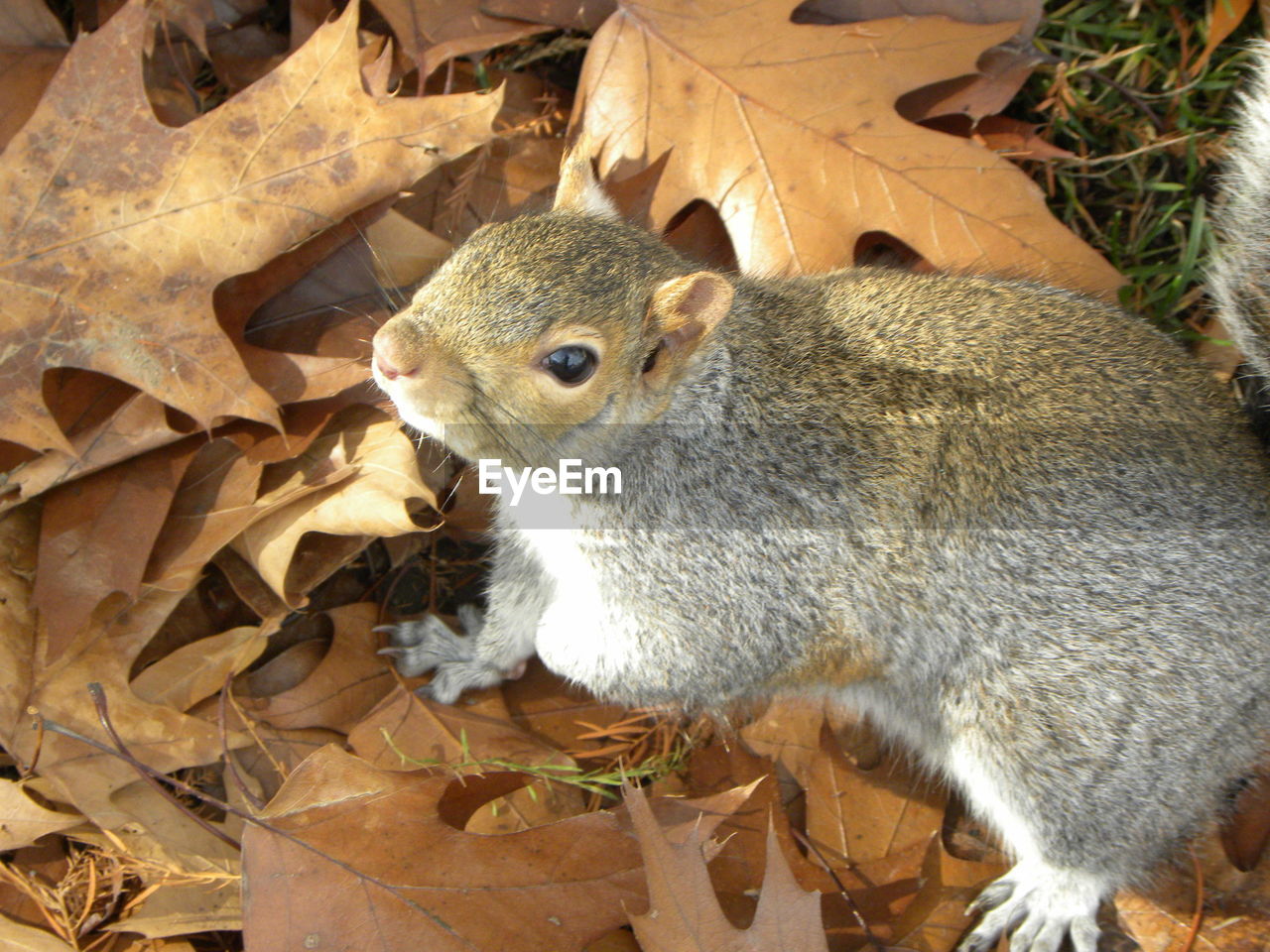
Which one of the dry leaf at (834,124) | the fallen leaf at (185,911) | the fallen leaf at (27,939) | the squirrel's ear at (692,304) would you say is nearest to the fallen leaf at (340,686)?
the fallen leaf at (185,911)

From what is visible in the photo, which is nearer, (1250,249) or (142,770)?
(142,770)

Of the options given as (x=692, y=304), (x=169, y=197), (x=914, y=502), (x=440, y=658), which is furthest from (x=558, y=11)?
(x=440, y=658)

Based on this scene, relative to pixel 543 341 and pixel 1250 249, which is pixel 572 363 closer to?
pixel 543 341

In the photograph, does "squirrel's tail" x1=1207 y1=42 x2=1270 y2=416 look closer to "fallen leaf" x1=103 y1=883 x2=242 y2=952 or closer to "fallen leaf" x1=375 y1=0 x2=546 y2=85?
"fallen leaf" x1=375 y1=0 x2=546 y2=85

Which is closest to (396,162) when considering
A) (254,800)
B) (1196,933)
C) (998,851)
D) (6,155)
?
(6,155)

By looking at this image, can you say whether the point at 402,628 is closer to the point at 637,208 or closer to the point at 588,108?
the point at 637,208
